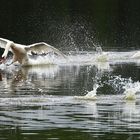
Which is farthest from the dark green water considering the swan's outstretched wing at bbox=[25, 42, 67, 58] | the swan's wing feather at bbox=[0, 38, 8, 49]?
the swan's wing feather at bbox=[0, 38, 8, 49]

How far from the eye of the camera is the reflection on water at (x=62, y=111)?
14828mm

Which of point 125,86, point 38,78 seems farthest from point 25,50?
point 125,86

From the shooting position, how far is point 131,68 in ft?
92.6

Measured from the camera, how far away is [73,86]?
22.6 meters

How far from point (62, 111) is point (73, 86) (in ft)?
17.8

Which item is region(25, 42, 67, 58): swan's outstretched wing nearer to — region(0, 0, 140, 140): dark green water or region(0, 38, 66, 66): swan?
region(0, 38, 66, 66): swan

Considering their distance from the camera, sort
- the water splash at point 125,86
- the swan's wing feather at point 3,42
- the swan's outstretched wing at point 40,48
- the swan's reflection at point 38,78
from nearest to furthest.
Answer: the water splash at point 125,86 → the swan's reflection at point 38,78 → the swan's outstretched wing at point 40,48 → the swan's wing feather at point 3,42

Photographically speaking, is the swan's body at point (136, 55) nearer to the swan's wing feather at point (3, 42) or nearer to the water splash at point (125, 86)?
the swan's wing feather at point (3, 42)

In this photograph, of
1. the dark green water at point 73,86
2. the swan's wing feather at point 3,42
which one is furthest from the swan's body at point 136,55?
the swan's wing feather at point 3,42

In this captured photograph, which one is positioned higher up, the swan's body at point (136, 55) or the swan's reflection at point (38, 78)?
the swan's body at point (136, 55)

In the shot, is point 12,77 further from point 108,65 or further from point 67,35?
point 67,35

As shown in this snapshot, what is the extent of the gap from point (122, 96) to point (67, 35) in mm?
24944

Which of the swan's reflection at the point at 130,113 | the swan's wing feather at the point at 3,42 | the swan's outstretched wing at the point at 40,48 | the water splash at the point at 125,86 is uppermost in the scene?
the swan's wing feather at the point at 3,42

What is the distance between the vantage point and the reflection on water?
1483 centimetres
